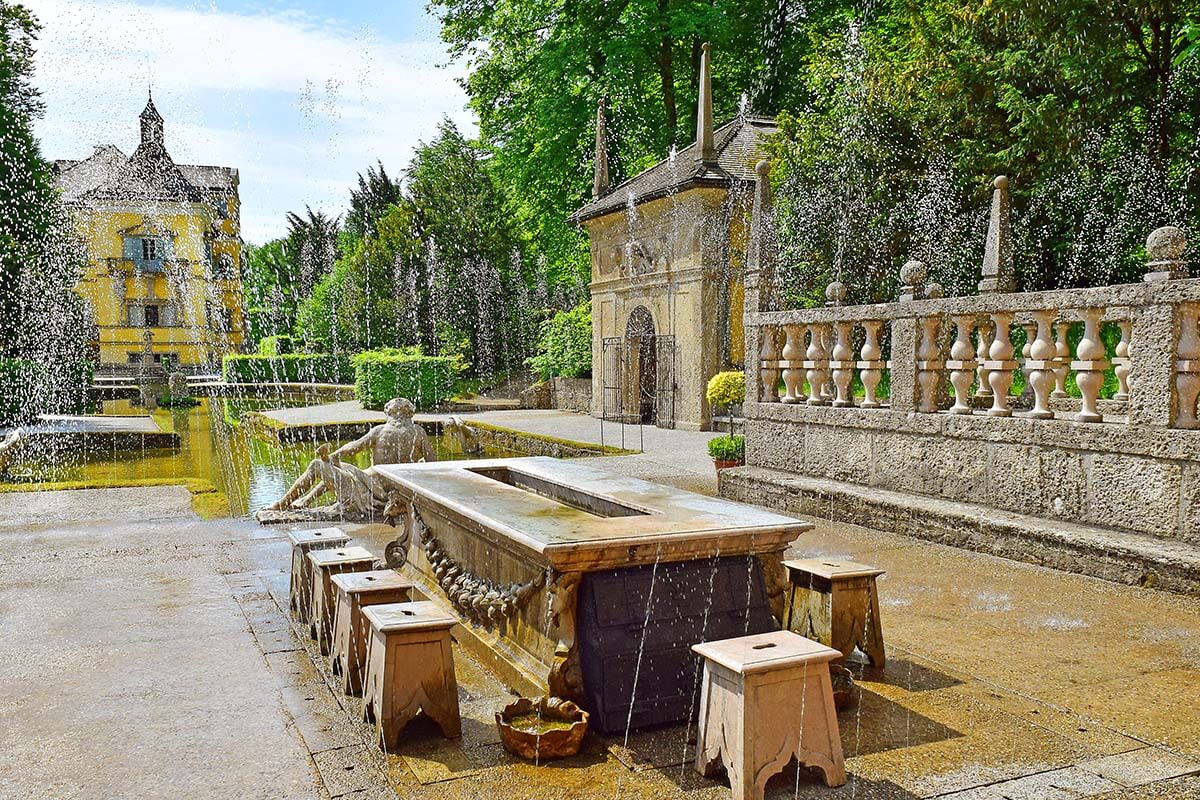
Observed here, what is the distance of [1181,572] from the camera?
5707mm

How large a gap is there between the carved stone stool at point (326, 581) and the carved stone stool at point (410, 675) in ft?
3.97

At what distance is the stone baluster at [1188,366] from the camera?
602cm

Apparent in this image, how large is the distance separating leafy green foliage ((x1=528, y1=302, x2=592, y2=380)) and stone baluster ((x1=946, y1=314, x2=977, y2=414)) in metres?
19.3

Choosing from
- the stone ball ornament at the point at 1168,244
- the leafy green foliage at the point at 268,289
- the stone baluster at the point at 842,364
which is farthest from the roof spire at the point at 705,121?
the leafy green foliage at the point at 268,289

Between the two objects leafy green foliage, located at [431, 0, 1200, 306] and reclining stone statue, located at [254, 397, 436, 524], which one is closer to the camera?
reclining stone statue, located at [254, 397, 436, 524]

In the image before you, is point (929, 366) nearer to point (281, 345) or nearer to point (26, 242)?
point (26, 242)

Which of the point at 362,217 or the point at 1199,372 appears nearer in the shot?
the point at 1199,372

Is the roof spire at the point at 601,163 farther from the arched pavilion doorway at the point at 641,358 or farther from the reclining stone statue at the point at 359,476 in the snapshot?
the reclining stone statue at the point at 359,476

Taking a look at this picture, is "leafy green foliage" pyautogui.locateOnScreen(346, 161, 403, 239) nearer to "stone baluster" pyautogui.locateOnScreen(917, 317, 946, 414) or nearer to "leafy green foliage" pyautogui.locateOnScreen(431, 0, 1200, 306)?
"leafy green foliage" pyautogui.locateOnScreen(431, 0, 1200, 306)

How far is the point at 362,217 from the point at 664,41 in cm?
3428

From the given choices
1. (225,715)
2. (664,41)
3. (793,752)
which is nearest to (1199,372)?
(793,752)

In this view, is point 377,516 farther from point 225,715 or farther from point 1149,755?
point 1149,755

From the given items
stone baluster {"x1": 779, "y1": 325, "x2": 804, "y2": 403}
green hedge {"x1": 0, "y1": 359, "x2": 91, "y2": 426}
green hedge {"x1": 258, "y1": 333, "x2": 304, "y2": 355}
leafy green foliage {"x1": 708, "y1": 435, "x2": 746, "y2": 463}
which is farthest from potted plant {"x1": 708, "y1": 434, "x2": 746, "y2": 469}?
green hedge {"x1": 258, "y1": 333, "x2": 304, "y2": 355}

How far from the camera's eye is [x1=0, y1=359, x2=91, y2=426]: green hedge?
19.7 m
